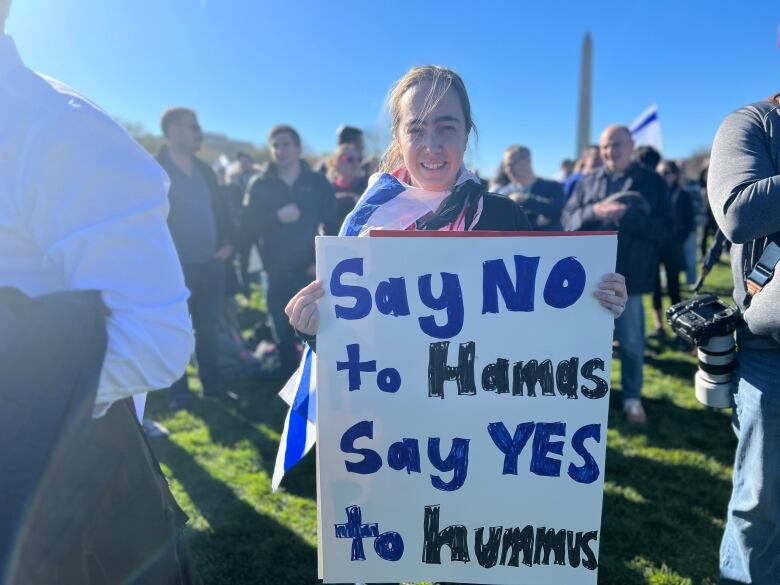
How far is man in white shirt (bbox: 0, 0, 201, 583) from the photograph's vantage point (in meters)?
0.91

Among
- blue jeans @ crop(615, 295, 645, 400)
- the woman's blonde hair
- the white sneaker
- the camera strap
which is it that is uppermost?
the woman's blonde hair

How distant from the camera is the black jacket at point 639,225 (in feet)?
12.3

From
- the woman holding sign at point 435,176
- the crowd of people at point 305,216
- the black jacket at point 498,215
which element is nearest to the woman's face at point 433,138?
the woman holding sign at point 435,176

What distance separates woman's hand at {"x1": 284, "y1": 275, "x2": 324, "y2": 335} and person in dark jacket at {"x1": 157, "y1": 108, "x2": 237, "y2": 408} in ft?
9.24

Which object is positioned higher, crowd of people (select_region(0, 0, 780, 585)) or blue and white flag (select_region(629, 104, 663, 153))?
blue and white flag (select_region(629, 104, 663, 153))

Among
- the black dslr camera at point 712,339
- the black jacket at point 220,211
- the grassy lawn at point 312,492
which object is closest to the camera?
the black dslr camera at point 712,339

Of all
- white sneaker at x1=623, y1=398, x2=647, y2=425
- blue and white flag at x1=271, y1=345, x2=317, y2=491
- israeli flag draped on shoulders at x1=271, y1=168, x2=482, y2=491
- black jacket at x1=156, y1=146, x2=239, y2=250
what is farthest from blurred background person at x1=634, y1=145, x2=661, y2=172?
blue and white flag at x1=271, y1=345, x2=317, y2=491

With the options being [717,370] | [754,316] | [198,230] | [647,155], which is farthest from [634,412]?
[198,230]

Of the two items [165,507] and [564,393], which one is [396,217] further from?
[165,507]

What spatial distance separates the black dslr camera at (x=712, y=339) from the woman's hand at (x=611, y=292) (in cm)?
46

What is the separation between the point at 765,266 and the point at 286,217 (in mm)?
3342

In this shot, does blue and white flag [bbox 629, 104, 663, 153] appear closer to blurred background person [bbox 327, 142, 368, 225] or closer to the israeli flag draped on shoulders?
blurred background person [bbox 327, 142, 368, 225]

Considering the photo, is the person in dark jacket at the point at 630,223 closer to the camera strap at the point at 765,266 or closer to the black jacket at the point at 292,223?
the black jacket at the point at 292,223

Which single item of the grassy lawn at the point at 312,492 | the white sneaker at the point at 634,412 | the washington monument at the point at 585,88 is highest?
the washington monument at the point at 585,88
